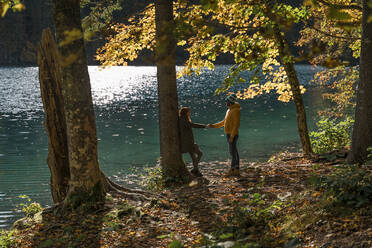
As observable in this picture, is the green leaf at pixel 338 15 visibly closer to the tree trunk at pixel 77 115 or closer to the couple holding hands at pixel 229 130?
the tree trunk at pixel 77 115

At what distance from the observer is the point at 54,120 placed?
27.5 ft

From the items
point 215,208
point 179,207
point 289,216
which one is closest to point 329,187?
point 289,216

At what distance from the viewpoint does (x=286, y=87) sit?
39.1 feet

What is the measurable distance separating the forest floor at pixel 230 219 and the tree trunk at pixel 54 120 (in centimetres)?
117

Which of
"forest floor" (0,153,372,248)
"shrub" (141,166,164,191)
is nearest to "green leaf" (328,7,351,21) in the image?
"forest floor" (0,153,372,248)

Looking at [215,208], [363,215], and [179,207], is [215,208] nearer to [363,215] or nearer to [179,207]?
[179,207]

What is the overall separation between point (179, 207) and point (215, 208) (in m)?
0.77

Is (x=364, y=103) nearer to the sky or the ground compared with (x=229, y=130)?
nearer to the sky

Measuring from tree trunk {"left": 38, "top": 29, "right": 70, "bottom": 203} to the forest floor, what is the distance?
3.83ft

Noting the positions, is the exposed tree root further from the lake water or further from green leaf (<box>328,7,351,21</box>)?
green leaf (<box>328,7,351,21</box>)

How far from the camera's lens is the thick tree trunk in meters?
7.06

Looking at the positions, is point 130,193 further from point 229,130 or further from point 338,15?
point 338,15

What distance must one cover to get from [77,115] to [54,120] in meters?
1.89

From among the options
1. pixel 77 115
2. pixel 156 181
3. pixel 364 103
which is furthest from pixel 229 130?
pixel 77 115
